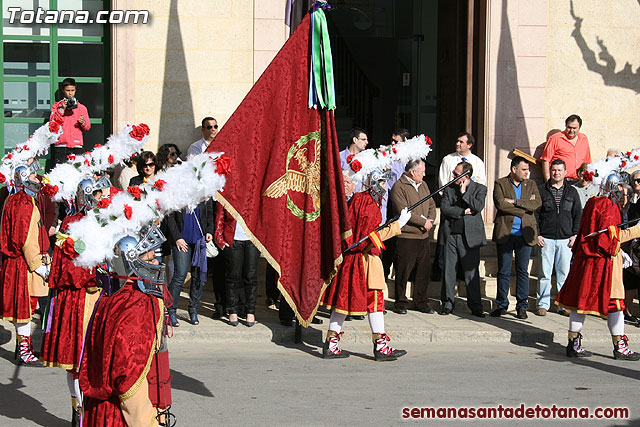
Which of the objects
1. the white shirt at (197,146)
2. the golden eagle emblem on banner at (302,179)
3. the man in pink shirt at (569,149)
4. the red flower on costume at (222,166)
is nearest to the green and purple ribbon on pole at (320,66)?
the golden eagle emblem on banner at (302,179)

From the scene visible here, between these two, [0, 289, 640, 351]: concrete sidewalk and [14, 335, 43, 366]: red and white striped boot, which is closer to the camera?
[14, 335, 43, 366]: red and white striped boot

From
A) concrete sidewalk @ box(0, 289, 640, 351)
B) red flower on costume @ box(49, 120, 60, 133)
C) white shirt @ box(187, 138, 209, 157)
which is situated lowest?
concrete sidewalk @ box(0, 289, 640, 351)

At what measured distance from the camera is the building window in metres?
13.5

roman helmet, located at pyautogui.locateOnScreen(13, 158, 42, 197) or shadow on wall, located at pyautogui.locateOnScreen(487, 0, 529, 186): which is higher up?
shadow on wall, located at pyautogui.locateOnScreen(487, 0, 529, 186)

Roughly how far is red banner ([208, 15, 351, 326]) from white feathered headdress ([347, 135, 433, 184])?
2.27 metres

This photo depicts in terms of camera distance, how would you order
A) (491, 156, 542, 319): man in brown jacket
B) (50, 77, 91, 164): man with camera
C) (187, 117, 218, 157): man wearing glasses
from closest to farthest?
(491, 156, 542, 319): man in brown jacket → (50, 77, 91, 164): man with camera → (187, 117, 218, 157): man wearing glasses

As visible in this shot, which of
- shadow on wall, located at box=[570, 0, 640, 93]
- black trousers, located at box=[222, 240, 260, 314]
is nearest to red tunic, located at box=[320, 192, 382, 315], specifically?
black trousers, located at box=[222, 240, 260, 314]

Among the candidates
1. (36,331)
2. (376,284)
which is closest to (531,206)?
(376,284)

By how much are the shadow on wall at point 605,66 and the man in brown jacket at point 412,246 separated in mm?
4159

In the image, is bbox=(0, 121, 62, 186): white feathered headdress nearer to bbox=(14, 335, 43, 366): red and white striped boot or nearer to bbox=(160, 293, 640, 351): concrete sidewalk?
bbox=(14, 335, 43, 366): red and white striped boot

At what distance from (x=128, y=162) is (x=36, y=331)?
2833 mm

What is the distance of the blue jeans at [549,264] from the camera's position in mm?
11984

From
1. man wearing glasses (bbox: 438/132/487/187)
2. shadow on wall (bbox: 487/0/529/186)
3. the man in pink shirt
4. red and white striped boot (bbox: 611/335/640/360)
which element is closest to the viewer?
red and white striped boot (bbox: 611/335/640/360)

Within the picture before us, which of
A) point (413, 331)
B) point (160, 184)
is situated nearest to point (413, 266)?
point (413, 331)
